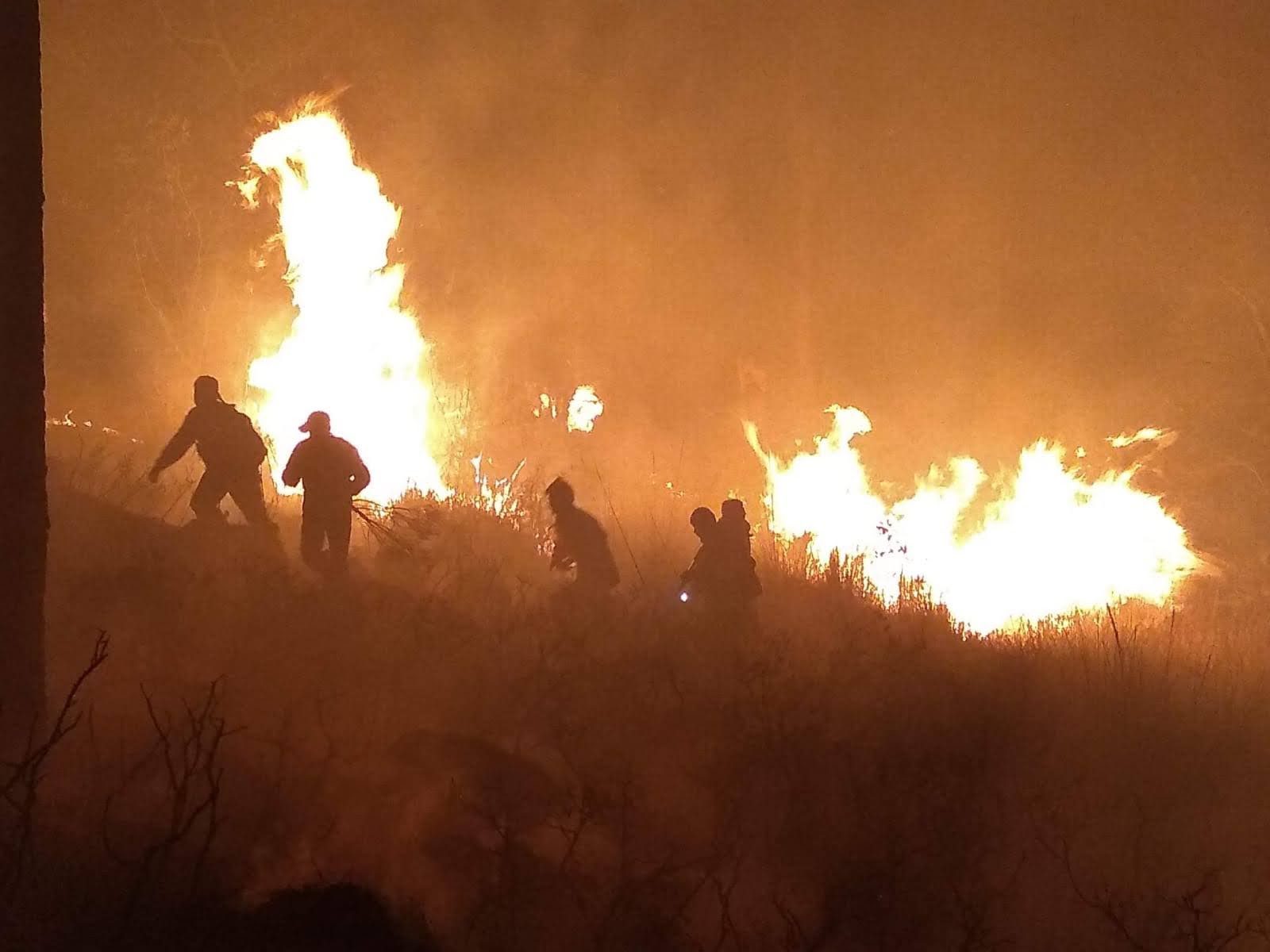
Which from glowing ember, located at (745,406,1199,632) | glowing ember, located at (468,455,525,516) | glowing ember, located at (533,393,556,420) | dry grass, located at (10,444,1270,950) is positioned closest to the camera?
dry grass, located at (10,444,1270,950)

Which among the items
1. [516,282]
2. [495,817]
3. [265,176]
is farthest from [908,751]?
[516,282]

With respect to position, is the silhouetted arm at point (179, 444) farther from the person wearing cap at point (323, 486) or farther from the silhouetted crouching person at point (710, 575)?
the silhouetted crouching person at point (710, 575)

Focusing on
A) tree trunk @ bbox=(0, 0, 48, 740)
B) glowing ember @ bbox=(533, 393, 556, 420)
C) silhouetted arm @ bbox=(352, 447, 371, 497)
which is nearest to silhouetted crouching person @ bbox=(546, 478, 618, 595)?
silhouetted arm @ bbox=(352, 447, 371, 497)

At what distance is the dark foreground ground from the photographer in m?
3.90

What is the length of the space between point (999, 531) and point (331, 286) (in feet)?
36.1

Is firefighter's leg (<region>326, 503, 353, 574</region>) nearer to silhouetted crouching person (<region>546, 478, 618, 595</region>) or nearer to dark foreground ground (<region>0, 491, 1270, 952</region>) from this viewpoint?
dark foreground ground (<region>0, 491, 1270, 952</region>)

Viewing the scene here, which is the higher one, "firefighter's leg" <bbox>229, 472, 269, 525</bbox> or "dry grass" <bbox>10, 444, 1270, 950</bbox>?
"firefighter's leg" <bbox>229, 472, 269, 525</bbox>

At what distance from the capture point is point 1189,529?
76.6 ft

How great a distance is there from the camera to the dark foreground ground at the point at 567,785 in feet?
12.8

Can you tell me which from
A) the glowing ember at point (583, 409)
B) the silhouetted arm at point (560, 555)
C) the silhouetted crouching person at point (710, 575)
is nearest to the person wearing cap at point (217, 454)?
the silhouetted arm at point (560, 555)

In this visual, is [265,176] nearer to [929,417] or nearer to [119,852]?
[119,852]

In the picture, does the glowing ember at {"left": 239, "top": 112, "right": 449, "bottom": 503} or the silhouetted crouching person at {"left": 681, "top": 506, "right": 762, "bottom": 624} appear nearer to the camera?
the silhouetted crouching person at {"left": 681, "top": 506, "right": 762, "bottom": 624}

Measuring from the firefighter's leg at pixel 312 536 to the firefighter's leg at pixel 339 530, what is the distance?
2.8 inches

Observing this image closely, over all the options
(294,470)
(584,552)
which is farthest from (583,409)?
(294,470)
